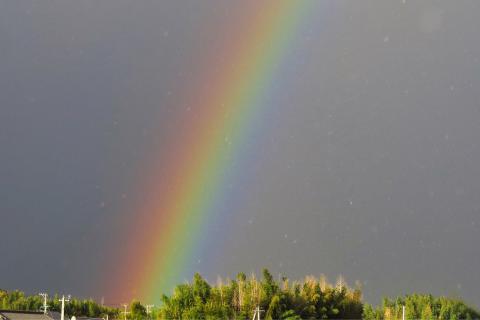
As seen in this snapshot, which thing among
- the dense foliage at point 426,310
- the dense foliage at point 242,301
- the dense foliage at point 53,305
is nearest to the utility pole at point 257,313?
the dense foliage at point 242,301

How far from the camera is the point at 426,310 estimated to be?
50219 mm

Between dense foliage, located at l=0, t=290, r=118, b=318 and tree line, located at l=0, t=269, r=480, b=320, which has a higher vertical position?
dense foliage, located at l=0, t=290, r=118, b=318

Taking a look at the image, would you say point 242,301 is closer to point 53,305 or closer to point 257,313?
point 257,313

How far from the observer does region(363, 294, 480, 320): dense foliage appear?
49.9 m

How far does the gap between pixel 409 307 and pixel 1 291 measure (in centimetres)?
3958

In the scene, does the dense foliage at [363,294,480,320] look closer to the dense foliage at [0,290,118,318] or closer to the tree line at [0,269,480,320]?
the tree line at [0,269,480,320]

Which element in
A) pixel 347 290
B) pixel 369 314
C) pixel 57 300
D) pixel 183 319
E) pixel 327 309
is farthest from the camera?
pixel 57 300

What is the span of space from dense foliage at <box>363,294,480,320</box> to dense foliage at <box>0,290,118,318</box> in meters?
26.5

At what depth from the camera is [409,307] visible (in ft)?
170

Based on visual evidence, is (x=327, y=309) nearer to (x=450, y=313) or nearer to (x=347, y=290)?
(x=347, y=290)

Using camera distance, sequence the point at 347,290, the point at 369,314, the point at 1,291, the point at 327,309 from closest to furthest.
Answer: the point at 327,309, the point at 347,290, the point at 369,314, the point at 1,291

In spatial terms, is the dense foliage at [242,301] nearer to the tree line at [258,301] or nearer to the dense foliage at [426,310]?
the tree line at [258,301]

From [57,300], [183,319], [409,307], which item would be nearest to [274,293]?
[183,319]

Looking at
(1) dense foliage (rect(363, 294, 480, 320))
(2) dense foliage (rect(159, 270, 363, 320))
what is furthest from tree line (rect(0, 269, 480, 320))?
(1) dense foliage (rect(363, 294, 480, 320))
